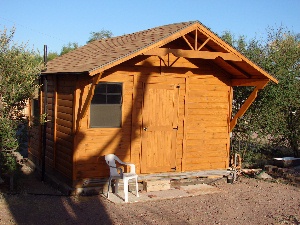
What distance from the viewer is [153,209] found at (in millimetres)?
8438

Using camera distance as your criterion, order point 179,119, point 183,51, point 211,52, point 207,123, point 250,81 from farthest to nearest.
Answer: point 207,123, point 250,81, point 179,119, point 211,52, point 183,51

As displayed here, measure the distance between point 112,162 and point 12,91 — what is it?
2.73m

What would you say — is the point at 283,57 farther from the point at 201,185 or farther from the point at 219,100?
the point at 201,185

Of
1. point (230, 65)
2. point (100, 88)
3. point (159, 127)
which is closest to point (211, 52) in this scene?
point (230, 65)

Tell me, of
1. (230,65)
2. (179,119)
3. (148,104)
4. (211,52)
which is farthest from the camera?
(230,65)

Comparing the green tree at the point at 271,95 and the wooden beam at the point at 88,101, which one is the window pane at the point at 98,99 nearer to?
the wooden beam at the point at 88,101

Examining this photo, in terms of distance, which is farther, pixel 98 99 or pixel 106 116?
pixel 106 116

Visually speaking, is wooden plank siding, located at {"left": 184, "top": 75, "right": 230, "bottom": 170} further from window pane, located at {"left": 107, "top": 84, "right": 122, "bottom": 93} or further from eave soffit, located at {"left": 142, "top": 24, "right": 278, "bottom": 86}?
window pane, located at {"left": 107, "top": 84, "right": 122, "bottom": 93}

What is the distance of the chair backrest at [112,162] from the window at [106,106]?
762 mm

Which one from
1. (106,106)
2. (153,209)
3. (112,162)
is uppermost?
(106,106)

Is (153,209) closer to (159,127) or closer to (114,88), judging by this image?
(159,127)

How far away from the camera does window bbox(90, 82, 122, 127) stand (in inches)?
366

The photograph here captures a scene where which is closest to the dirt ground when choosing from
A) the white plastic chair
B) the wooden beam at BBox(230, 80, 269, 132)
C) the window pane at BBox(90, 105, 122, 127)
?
the white plastic chair

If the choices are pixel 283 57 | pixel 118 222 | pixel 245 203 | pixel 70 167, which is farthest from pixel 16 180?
pixel 283 57
